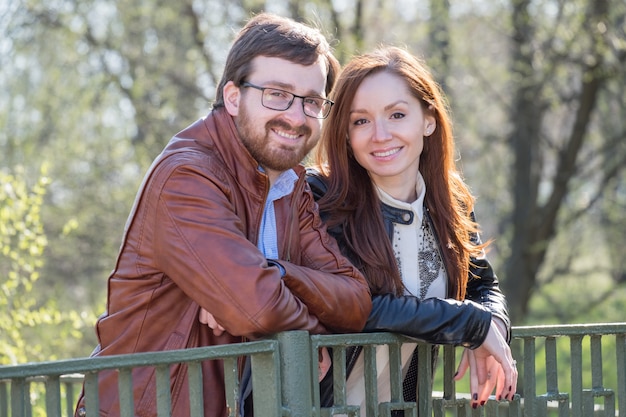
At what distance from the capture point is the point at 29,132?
11359 mm

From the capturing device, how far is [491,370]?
3225 mm

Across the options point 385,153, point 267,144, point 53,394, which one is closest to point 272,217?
point 267,144

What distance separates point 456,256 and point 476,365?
49cm

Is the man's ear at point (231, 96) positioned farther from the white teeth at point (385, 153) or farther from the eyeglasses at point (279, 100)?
the white teeth at point (385, 153)

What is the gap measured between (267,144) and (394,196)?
79 cm

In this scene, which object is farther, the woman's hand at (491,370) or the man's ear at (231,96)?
the woman's hand at (491,370)

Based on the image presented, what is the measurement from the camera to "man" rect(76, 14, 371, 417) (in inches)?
103

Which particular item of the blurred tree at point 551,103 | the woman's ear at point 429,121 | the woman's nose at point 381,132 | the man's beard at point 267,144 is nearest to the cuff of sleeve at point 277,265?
the man's beard at point 267,144

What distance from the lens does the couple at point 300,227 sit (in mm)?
2645

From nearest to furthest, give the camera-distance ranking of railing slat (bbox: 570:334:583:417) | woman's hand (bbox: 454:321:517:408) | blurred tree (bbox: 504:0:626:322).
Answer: woman's hand (bbox: 454:321:517:408), railing slat (bbox: 570:334:583:417), blurred tree (bbox: 504:0:626:322)

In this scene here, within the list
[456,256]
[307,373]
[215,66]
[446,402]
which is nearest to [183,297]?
[307,373]

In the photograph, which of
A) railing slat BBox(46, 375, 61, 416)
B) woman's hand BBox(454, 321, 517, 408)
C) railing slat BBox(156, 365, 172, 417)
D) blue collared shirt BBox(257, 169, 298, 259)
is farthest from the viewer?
woman's hand BBox(454, 321, 517, 408)

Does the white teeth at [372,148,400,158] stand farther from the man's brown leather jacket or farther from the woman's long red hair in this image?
the man's brown leather jacket

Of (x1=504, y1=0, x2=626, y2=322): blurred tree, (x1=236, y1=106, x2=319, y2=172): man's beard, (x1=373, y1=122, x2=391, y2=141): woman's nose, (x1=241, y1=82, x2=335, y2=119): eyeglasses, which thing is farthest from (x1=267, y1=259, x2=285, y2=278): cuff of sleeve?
(x1=504, y1=0, x2=626, y2=322): blurred tree
